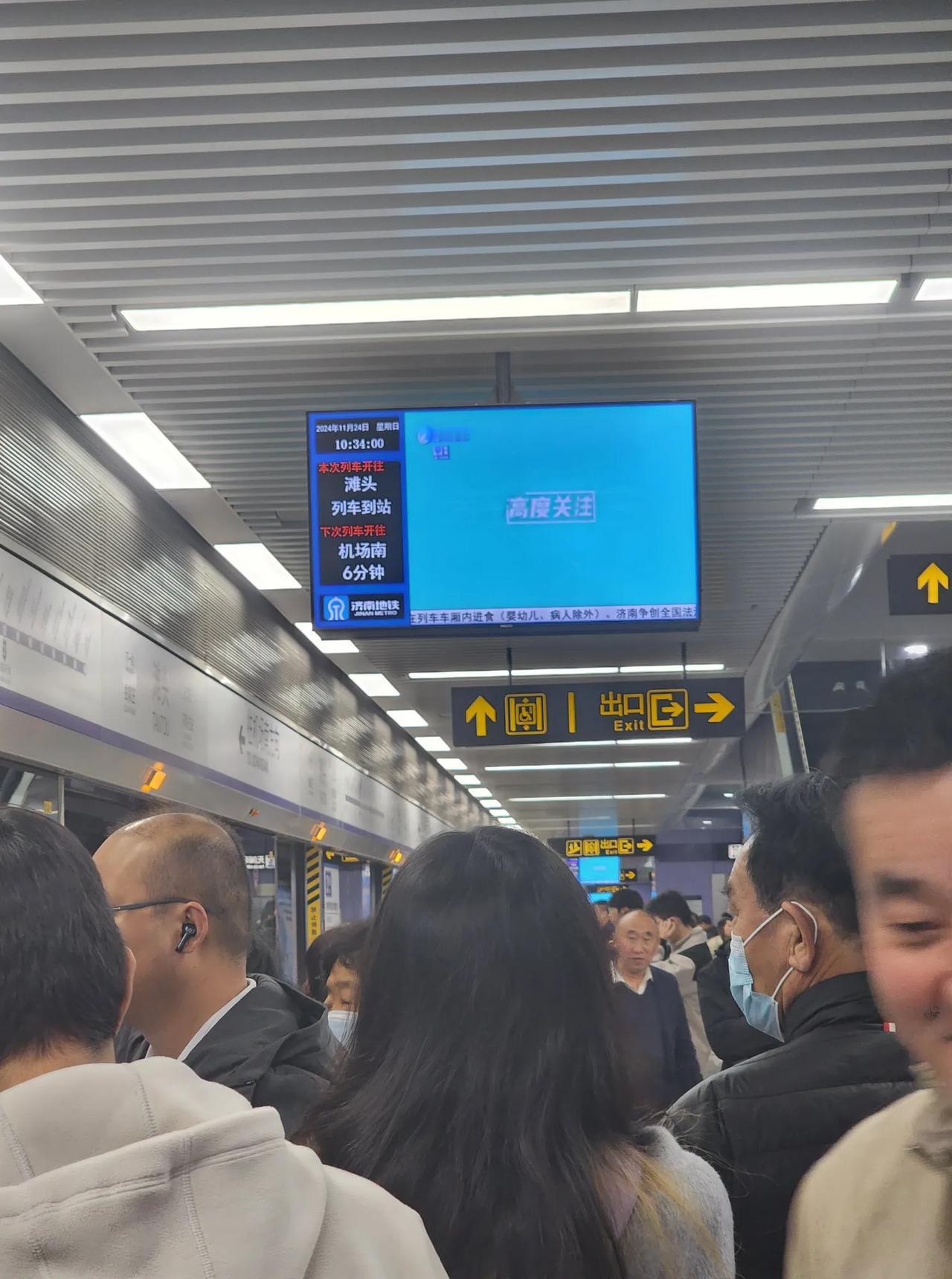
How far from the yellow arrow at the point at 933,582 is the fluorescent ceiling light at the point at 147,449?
3829mm

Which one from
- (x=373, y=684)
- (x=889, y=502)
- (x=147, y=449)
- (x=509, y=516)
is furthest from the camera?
(x=373, y=684)

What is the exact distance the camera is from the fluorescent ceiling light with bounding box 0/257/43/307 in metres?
5.01

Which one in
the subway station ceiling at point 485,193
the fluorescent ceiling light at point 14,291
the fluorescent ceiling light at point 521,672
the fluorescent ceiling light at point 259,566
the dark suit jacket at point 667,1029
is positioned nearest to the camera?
the subway station ceiling at point 485,193

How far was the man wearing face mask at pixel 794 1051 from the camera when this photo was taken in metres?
2.11

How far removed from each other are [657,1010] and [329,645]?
6303mm

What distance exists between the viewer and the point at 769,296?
17.9 feet

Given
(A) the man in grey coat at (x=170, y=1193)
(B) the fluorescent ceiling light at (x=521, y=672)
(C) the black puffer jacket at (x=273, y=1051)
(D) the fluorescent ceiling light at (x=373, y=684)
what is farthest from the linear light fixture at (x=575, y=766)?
(A) the man in grey coat at (x=170, y=1193)

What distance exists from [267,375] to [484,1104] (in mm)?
4929

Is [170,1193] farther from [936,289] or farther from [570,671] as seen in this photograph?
[570,671]

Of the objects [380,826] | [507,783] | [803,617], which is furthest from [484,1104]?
[507,783]

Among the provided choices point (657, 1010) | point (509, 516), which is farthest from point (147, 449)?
point (657, 1010)

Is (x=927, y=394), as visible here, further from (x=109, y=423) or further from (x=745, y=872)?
(x=745, y=872)

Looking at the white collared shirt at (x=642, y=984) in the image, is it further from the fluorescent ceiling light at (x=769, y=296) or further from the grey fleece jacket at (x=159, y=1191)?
the grey fleece jacket at (x=159, y=1191)

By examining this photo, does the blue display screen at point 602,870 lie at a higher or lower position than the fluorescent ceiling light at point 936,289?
higher
